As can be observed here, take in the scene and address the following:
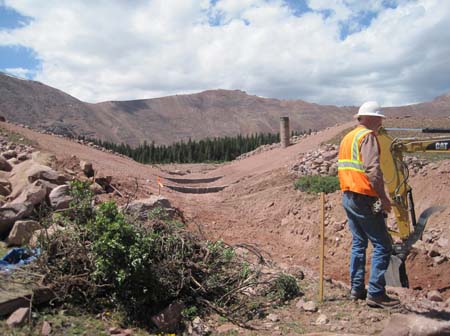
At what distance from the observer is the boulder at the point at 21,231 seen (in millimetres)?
5590

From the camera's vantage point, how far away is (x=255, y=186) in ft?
49.0

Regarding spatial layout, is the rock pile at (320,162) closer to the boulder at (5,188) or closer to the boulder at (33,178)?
the boulder at (33,178)

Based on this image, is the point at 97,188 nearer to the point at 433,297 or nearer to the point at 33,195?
the point at 33,195

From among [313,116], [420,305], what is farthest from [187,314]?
[313,116]

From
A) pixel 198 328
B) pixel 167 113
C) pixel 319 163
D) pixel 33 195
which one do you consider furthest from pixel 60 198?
pixel 167 113

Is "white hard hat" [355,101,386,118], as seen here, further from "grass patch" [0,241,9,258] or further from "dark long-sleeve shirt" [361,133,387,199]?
"grass patch" [0,241,9,258]

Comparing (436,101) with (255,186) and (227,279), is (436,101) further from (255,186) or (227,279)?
(227,279)

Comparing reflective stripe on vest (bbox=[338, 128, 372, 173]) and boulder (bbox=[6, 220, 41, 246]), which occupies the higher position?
reflective stripe on vest (bbox=[338, 128, 372, 173])

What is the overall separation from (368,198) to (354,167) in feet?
1.02

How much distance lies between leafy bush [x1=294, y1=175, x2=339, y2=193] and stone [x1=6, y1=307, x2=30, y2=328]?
843cm

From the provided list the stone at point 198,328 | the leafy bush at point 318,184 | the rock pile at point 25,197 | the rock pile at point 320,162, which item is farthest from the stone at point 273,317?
the rock pile at point 320,162

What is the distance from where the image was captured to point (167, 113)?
88.6m

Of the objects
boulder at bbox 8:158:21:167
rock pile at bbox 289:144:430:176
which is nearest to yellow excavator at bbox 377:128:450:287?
rock pile at bbox 289:144:430:176

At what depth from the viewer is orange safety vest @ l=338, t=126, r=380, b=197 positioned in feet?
13.8
